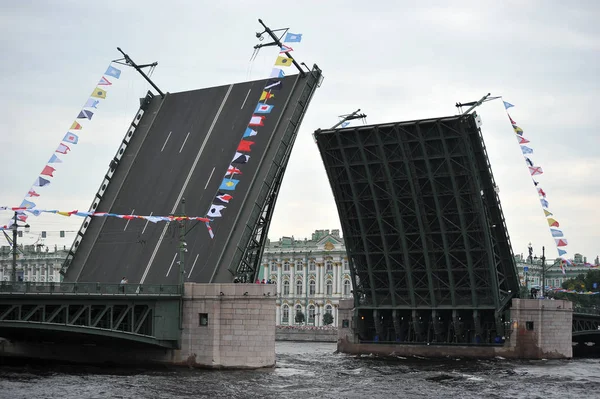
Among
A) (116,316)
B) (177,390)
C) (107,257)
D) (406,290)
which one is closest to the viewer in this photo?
(177,390)

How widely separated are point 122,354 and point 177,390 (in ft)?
31.1

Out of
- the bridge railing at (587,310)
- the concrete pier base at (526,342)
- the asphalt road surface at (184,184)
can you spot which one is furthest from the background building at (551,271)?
the asphalt road surface at (184,184)

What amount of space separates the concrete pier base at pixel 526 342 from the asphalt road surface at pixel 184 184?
614 inches

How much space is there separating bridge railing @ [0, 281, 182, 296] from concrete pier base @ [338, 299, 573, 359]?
59.0ft

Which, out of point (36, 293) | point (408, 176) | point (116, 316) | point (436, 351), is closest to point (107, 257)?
point (116, 316)

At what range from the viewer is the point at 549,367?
1891 inches

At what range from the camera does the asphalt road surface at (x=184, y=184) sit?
43.6 m

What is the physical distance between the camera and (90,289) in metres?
39.3

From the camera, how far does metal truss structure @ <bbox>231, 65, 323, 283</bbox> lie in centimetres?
4312

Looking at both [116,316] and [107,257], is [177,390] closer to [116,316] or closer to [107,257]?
[116,316]

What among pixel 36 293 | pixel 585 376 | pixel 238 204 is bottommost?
pixel 585 376

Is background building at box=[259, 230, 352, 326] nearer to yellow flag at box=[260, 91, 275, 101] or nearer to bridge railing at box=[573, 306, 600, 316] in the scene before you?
bridge railing at box=[573, 306, 600, 316]

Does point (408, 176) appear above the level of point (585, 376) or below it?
above

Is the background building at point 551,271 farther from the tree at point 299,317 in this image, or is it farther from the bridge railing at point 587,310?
the bridge railing at point 587,310
